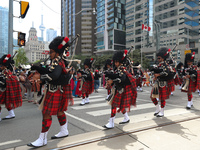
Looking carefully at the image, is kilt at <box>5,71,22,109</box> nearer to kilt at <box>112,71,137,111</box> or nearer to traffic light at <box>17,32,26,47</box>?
kilt at <box>112,71,137,111</box>

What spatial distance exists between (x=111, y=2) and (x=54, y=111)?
75760 mm

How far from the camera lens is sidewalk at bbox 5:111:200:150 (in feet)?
10.7

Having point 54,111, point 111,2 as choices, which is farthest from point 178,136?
point 111,2

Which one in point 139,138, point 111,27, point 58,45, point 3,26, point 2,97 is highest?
point 111,27

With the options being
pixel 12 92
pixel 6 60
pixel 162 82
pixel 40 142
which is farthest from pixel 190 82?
pixel 6 60

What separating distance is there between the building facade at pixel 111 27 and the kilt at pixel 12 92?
64119 millimetres

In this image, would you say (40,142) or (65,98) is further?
(65,98)

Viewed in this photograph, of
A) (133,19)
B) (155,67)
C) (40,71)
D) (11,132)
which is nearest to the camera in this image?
(40,71)

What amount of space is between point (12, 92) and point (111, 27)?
6775 cm

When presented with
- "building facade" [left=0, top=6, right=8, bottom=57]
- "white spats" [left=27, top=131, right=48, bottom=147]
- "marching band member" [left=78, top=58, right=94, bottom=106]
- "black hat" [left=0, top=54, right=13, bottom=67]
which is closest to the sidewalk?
"white spats" [left=27, top=131, right=48, bottom=147]

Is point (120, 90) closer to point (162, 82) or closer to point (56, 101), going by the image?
point (56, 101)

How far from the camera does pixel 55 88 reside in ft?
11.1

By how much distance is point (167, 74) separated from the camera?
5039 mm

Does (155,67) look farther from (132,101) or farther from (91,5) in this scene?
(91,5)
